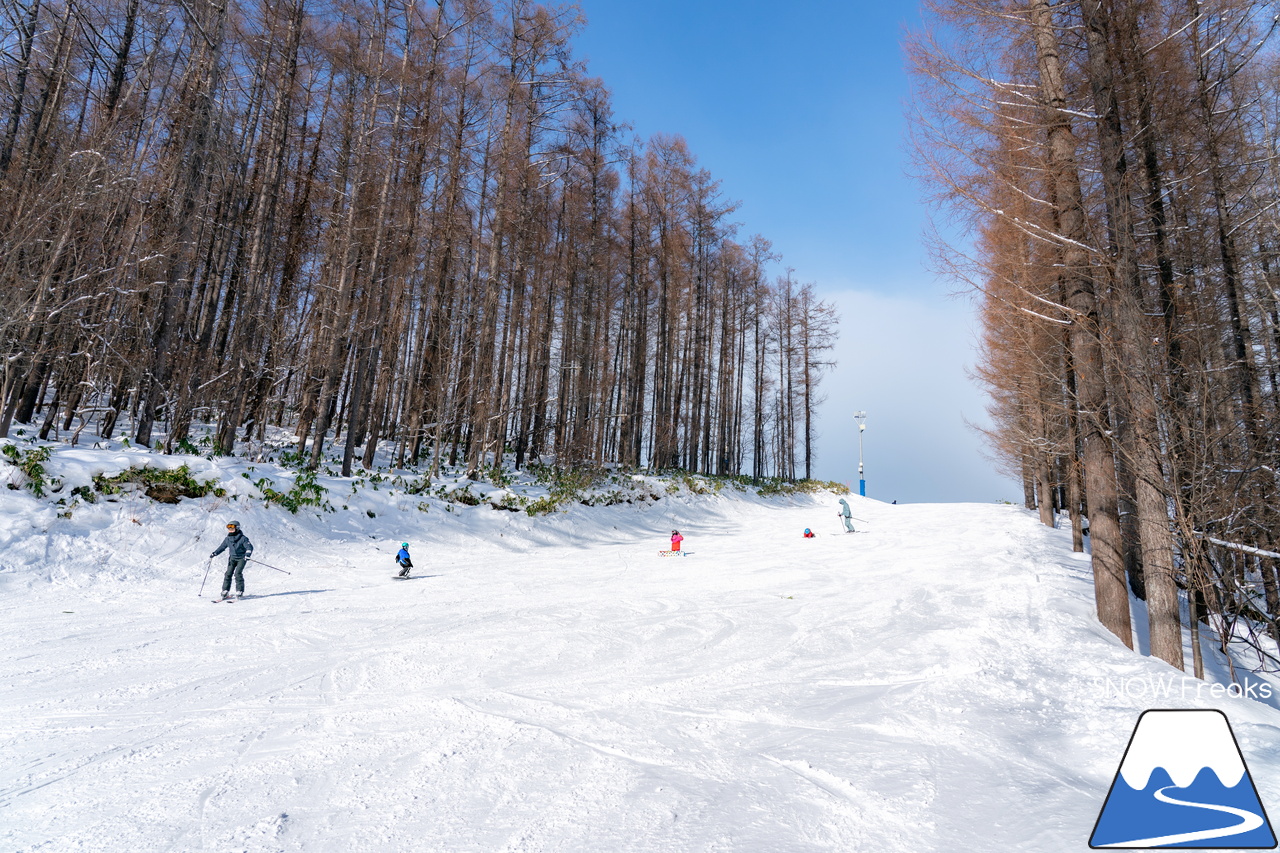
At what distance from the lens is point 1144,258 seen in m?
7.91

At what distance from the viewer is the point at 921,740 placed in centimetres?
363

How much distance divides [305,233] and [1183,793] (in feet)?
79.0

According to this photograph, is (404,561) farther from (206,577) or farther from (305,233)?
(305,233)

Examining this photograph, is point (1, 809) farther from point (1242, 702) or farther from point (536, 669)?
point (1242, 702)

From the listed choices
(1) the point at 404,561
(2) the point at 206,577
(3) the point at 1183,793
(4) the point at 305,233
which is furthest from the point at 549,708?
(4) the point at 305,233

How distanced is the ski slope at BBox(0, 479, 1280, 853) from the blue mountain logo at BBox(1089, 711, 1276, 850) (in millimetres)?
202

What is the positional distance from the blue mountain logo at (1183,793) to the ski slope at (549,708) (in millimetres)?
202

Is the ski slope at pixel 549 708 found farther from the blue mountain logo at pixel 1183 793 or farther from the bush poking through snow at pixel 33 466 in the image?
the bush poking through snow at pixel 33 466

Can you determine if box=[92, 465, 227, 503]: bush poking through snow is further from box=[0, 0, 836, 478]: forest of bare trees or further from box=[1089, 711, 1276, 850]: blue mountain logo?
box=[1089, 711, 1276, 850]: blue mountain logo

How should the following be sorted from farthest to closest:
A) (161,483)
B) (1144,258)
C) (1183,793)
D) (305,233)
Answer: (305,233) → (161,483) → (1144,258) → (1183,793)

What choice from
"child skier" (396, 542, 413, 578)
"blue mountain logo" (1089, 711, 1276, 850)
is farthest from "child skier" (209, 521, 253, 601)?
"blue mountain logo" (1089, 711, 1276, 850)

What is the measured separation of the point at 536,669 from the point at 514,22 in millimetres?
18635

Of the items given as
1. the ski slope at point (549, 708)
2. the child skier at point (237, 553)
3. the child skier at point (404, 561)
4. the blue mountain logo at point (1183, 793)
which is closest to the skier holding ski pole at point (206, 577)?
the ski slope at point (549, 708)

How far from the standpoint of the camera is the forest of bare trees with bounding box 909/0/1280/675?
18.8ft
